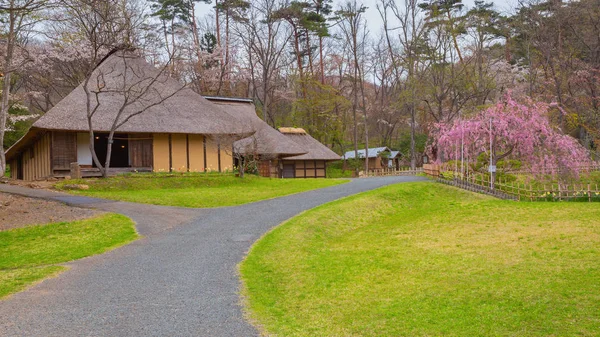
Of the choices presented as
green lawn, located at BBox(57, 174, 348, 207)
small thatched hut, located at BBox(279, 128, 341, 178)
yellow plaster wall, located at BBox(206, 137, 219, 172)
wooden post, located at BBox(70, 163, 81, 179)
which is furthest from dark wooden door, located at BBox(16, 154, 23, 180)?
small thatched hut, located at BBox(279, 128, 341, 178)

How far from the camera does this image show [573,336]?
5.17m

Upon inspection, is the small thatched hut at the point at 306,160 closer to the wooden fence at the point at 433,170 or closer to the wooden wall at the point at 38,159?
the wooden fence at the point at 433,170

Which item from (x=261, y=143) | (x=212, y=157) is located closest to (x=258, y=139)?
(x=261, y=143)

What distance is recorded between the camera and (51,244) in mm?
11570

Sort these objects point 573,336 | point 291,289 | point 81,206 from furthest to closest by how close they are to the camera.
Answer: point 81,206 < point 291,289 < point 573,336

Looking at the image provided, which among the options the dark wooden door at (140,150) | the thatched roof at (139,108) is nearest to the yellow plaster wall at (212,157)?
the thatched roof at (139,108)

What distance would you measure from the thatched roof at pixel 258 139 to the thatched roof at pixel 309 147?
2.72m

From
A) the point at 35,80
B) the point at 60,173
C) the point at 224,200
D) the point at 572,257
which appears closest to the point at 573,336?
the point at 572,257

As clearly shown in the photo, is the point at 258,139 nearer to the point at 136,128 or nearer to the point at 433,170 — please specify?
the point at 136,128

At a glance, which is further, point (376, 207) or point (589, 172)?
point (589, 172)

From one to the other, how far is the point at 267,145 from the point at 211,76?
1381 centimetres

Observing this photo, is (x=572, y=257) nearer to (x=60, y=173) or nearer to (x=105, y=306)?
Answer: (x=105, y=306)

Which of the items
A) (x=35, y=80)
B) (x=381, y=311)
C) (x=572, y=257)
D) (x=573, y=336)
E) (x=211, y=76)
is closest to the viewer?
(x=573, y=336)

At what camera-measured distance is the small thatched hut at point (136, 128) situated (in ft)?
76.3
